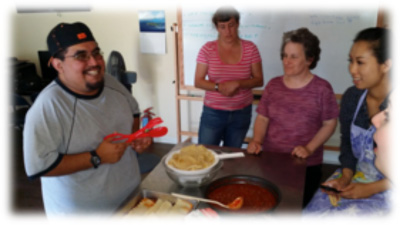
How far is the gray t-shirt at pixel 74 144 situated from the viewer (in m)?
1.30

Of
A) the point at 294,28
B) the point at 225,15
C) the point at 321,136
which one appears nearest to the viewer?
the point at 321,136

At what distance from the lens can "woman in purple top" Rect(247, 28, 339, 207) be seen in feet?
5.82

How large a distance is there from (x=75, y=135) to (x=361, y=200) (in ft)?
4.03

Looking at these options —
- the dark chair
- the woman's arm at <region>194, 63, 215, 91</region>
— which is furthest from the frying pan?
the dark chair

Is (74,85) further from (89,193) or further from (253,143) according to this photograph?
(253,143)

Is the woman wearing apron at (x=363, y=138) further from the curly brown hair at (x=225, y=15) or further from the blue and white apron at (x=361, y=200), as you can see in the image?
the curly brown hair at (x=225, y=15)

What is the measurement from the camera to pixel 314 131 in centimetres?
179

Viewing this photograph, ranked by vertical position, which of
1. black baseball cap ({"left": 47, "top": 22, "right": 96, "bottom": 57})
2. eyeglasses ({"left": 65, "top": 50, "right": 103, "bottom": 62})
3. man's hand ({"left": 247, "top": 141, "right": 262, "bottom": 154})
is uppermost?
black baseball cap ({"left": 47, "top": 22, "right": 96, "bottom": 57})

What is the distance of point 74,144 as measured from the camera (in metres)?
1.41

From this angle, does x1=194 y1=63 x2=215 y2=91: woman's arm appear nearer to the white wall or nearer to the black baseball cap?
the black baseball cap

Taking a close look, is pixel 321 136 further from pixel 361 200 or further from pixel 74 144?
pixel 74 144

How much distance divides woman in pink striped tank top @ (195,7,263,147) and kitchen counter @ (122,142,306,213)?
2.29 feet

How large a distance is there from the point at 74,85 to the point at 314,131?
1.25 meters

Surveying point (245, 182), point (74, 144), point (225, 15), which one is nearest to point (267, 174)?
point (245, 182)
